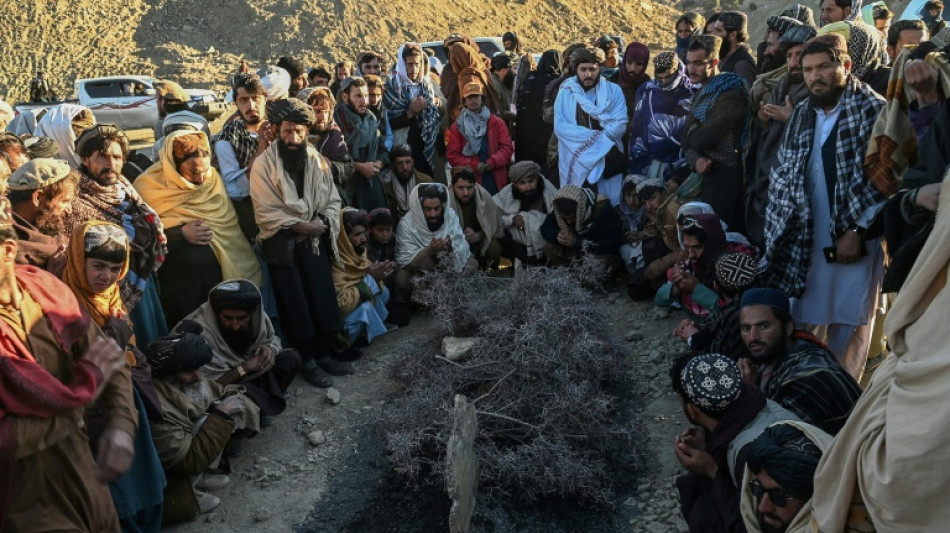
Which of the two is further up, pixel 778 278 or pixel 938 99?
pixel 938 99

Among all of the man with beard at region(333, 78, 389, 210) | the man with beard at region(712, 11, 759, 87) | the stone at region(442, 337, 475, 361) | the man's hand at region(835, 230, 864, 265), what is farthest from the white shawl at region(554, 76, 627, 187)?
the man's hand at region(835, 230, 864, 265)

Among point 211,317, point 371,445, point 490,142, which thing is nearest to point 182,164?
point 211,317

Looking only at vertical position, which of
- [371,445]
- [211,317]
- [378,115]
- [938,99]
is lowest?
[371,445]

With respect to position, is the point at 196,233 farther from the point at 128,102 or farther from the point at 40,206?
the point at 128,102

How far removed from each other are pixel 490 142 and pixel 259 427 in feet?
12.6

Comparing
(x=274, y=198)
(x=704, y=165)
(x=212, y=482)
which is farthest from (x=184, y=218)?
(x=704, y=165)

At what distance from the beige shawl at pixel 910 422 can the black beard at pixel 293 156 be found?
13.5 ft

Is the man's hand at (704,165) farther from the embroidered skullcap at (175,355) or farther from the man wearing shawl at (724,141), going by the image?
the embroidered skullcap at (175,355)

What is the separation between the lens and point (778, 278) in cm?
445

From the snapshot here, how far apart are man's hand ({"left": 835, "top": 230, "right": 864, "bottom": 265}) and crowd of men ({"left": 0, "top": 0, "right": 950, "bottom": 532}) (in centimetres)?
2

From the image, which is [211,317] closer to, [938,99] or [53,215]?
Answer: [53,215]

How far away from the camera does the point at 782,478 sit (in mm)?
2465

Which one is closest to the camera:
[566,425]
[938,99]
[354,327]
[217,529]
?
[938,99]

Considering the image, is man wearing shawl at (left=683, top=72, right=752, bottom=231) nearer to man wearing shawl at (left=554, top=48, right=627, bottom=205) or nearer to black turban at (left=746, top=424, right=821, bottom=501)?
man wearing shawl at (left=554, top=48, right=627, bottom=205)
